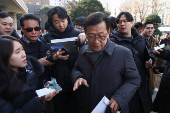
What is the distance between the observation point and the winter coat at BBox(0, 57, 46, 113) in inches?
48.1

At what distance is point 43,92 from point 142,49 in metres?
1.90

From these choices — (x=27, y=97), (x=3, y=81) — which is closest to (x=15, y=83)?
(x=3, y=81)

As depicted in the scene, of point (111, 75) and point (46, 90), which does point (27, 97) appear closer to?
point (46, 90)

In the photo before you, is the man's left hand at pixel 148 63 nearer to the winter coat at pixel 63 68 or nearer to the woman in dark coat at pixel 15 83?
the winter coat at pixel 63 68

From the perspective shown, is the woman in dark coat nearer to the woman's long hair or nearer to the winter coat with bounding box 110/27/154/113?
the woman's long hair

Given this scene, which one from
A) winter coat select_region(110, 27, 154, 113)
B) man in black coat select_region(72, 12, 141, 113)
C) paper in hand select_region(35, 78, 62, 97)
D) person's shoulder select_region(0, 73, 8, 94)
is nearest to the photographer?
person's shoulder select_region(0, 73, 8, 94)

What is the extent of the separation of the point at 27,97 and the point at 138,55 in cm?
188

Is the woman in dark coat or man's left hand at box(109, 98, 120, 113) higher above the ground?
the woman in dark coat

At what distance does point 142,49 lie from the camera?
7.97ft

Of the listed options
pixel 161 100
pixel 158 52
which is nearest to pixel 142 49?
pixel 158 52

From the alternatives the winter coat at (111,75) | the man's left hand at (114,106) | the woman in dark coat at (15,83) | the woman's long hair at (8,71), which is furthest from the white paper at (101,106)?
the woman's long hair at (8,71)

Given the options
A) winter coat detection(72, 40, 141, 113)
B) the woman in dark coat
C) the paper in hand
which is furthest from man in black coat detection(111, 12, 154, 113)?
the woman in dark coat

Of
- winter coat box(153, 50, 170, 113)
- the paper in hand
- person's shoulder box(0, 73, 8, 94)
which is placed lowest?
winter coat box(153, 50, 170, 113)

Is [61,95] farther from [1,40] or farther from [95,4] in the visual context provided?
[95,4]
